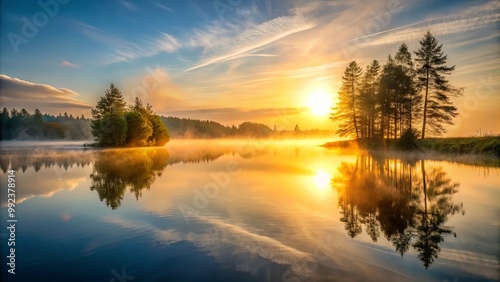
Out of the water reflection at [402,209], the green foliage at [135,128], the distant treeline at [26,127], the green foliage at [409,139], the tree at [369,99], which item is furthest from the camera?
the distant treeline at [26,127]

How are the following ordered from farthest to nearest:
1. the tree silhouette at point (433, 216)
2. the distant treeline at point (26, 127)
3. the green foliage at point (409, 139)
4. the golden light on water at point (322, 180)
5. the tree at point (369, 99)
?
1. the distant treeline at point (26, 127)
2. the tree at point (369, 99)
3. the green foliage at point (409, 139)
4. the golden light on water at point (322, 180)
5. the tree silhouette at point (433, 216)

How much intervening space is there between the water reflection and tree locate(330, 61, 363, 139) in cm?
4919

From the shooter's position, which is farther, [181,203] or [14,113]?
[14,113]

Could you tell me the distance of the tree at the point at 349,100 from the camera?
6850 cm

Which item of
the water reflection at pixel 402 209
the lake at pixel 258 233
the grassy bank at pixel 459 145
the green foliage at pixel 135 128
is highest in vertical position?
the green foliage at pixel 135 128

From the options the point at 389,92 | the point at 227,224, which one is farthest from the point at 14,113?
the point at 227,224

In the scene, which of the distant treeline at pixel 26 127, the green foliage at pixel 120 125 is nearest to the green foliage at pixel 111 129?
the green foliage at pixel 120 125

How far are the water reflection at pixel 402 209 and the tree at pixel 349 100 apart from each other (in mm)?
49188

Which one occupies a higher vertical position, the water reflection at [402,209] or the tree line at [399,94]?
the tree line at [399,94]

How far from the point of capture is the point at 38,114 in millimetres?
157625

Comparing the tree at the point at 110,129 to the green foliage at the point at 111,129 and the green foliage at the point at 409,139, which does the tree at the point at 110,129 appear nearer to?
the green foliage at the point at 111,129

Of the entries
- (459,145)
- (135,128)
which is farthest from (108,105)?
(459,145)

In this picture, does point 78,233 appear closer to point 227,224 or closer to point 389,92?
point 227,224

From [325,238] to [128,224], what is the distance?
292 inches
